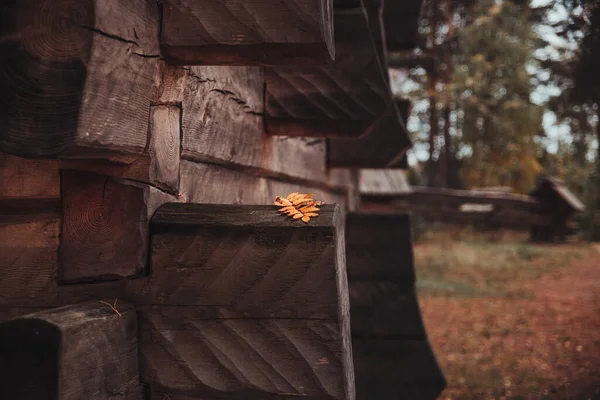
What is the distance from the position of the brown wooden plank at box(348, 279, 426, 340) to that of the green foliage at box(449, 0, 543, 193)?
1803cm

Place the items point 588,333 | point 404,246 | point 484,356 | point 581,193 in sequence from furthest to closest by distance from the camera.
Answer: point 581,193, point 588,333, point 484,356, point 404,246

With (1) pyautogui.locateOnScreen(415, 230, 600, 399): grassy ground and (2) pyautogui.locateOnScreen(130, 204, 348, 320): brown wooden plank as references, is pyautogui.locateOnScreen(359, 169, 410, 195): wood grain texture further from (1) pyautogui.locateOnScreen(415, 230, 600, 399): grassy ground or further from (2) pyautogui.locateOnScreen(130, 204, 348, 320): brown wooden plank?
(2) pyautogui.locateOnScreen(130, 204, 348, 320): brown wooden plank

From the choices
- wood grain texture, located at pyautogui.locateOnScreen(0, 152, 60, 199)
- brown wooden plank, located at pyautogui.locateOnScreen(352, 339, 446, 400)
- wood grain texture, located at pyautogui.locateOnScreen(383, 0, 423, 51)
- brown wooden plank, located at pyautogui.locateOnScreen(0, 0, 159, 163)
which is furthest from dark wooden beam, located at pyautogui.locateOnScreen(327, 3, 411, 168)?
brown wooden plank, located at pyautogui.locateOnScreen(0, 0, 159, 163)

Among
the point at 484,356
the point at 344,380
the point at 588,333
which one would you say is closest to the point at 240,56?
the point at 344,380

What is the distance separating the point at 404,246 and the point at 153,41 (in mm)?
1972

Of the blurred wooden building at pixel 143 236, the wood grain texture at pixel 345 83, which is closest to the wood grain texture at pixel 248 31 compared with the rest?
the blurred wooden building at pixel 143 236

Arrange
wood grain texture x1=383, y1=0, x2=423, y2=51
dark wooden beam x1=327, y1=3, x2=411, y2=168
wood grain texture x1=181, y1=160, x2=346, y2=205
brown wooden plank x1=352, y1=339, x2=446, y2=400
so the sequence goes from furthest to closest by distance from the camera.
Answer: wood grain texture x1=383, y1=0, x2=423, y2=51
dark wooden beam x1=327, y1=3, x2=411, y2=168
brown wooden plank x1=352, y1=339, x2=446, y2=400
wood grain texture x1=181, y1=160, x2=346, y2=205

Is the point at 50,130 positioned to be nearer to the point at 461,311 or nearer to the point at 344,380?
the point at 344,380

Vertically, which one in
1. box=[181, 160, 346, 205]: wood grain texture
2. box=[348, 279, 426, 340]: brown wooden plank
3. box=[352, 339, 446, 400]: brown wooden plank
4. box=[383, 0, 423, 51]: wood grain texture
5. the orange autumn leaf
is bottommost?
box=[352, 339, 446, 400]: brown wooden plank

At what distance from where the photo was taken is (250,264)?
123 cm

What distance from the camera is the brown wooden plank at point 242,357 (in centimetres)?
118

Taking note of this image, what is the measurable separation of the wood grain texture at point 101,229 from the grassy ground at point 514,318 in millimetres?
3683

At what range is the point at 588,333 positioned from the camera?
6.36 meters

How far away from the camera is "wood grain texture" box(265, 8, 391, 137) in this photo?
6.95 feet
